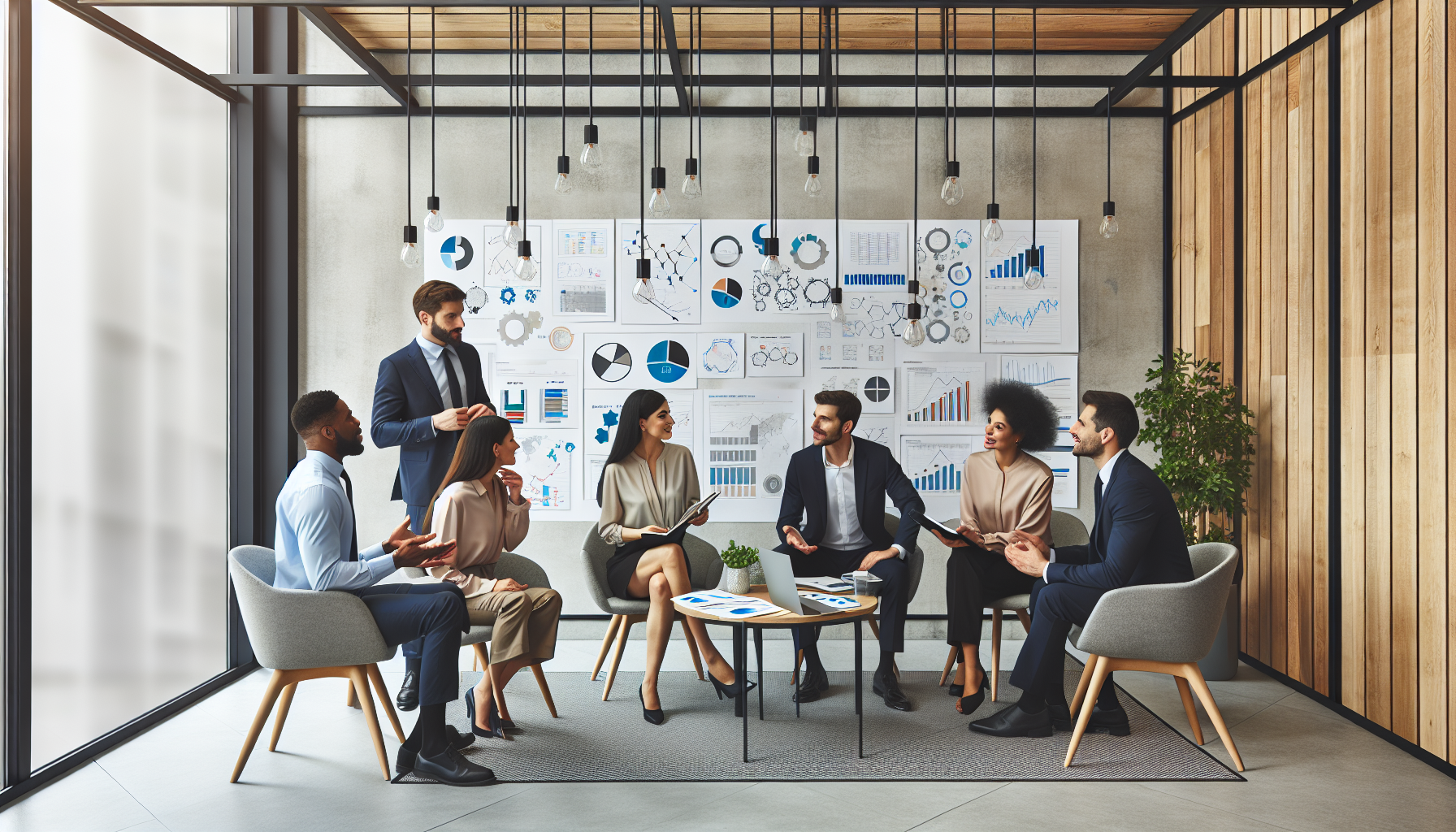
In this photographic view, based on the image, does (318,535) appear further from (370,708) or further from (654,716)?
(654,716)

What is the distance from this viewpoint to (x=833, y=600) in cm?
348

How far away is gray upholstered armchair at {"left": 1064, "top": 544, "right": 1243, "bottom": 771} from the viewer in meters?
3.25

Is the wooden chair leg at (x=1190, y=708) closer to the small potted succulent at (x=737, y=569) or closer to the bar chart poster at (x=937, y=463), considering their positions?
the small potted succulent at (x=737, y=569)

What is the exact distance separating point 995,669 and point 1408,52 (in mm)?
3141

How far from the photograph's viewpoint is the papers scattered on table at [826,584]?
3.72 meters

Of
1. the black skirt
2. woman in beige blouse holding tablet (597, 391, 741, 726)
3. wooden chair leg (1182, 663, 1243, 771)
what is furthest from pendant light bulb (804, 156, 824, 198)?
wooden chair leg (1182, 663, 1243, 771)

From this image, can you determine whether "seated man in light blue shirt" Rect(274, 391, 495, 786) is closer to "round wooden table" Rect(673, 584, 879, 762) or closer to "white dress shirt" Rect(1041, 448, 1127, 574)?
"round wooden table" Rect(673, 584, 879, 762)

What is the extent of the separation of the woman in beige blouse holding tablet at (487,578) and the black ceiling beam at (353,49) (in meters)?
2.15

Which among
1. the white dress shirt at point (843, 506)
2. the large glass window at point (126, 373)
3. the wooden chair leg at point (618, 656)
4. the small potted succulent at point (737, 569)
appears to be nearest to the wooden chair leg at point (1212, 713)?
the white dress shirt at point (843, 506)

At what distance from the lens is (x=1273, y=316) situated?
4441 millimetres

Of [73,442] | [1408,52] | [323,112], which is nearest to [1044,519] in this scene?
[1408,52]

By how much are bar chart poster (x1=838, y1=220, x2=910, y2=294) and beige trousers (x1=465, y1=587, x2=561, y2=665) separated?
2850mm

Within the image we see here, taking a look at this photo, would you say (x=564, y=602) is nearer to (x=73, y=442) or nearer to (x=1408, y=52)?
(x=73, y=442)

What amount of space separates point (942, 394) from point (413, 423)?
3.15 m
